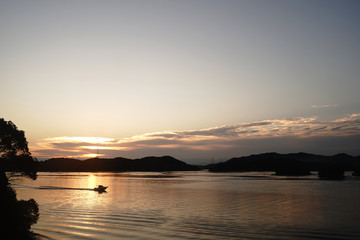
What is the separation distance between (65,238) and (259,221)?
84.3 feet

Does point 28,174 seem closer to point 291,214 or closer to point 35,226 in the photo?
point 35,226

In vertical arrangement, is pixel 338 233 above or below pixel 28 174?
below

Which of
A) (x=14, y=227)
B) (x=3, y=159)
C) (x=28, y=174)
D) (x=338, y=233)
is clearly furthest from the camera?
(x=28, y=174)

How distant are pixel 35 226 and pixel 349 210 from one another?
5192 cm

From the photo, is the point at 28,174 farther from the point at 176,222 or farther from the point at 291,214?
the point at 291,214

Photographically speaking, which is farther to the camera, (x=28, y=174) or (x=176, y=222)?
(x=28, y=174)

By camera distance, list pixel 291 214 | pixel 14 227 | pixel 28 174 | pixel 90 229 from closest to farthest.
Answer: pixel 14 227, pixel 90 229, pixel 291 214, pixel 28 174

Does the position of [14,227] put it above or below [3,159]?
below

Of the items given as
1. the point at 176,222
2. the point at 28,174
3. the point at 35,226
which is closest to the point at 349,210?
the point at 176,222

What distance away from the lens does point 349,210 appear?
56562 mm

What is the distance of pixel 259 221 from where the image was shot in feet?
145

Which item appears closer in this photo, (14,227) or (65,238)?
(14,227)

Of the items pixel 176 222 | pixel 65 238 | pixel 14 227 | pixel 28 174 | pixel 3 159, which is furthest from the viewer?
pixel 28 174

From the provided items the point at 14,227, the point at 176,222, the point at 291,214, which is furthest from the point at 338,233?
the point at 14,227
